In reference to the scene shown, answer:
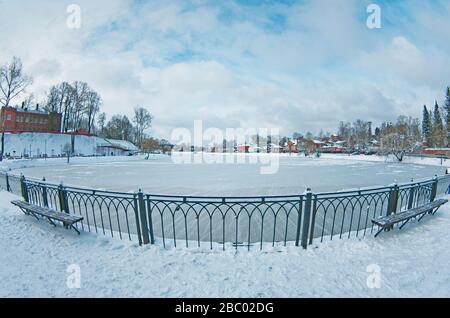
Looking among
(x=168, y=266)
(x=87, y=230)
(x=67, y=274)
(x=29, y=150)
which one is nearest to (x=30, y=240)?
(x=87, y=230)

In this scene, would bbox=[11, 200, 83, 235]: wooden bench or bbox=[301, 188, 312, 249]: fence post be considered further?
bbox=[11, 200, 83, 235]: wooden bench

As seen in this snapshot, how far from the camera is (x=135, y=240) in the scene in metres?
4.86

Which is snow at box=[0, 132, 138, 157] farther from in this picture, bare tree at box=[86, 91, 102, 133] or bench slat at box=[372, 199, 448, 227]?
bench slat at box=[372, 199, 448, 227]

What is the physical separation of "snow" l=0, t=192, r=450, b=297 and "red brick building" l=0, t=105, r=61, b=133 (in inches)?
2369

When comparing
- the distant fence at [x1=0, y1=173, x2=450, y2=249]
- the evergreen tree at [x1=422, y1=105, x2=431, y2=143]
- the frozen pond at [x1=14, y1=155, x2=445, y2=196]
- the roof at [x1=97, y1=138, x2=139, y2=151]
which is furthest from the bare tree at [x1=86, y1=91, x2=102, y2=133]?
the evergreen tree at [x1=422, y1=105, x2=431, y2=143]

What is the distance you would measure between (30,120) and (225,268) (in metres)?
67.7

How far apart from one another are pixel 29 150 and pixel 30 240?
47828 millimetres

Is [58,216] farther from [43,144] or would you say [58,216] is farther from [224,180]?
[43,144]

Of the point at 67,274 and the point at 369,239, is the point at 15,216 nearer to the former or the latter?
the point at 67,274

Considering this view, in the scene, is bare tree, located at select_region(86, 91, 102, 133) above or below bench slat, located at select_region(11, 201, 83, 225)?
above

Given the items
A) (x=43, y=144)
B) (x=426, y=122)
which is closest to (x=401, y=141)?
(x=426, y=122)

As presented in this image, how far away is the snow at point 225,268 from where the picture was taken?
312cm

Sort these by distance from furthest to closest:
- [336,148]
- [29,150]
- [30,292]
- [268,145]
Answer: [268,145]
[336,148]
[29,150]
[30,292]

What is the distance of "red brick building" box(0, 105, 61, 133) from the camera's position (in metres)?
49.8
